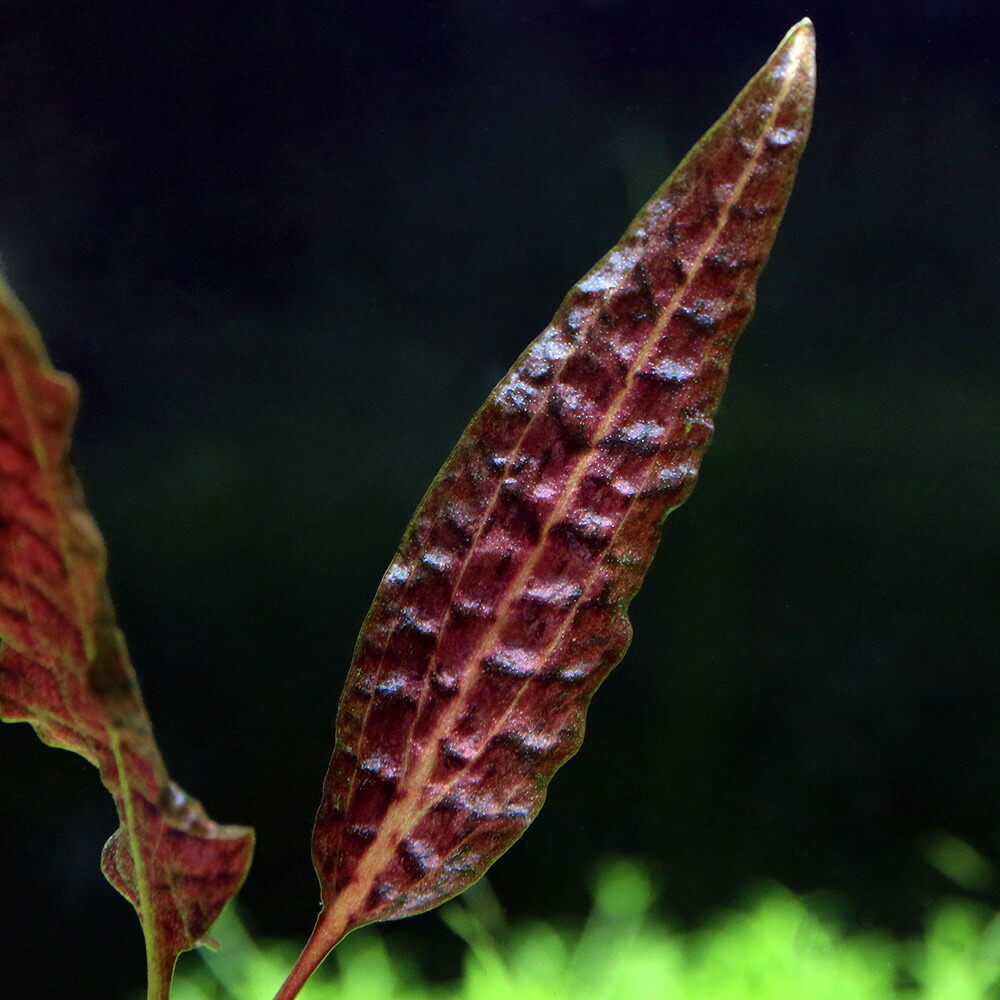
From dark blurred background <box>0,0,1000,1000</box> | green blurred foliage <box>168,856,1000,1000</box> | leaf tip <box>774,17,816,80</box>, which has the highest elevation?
leaf tip <box>774,17,816,80</box>

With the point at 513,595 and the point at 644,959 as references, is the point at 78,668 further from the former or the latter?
the point at 644,959

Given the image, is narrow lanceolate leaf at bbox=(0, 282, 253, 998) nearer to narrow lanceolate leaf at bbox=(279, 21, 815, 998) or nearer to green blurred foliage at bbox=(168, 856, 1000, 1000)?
narrow lanceolate leaf at bbox=(279, 21, 815, 998)

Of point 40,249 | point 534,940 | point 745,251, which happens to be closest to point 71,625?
point 745,251

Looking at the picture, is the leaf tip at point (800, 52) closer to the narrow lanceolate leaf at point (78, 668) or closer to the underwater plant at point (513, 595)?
the underwater plant at point (513, 595)

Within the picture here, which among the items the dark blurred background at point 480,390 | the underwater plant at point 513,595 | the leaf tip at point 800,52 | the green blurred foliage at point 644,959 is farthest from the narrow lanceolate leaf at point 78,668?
the green blurred foliage at point 644,959

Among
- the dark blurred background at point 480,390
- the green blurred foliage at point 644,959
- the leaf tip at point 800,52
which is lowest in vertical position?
the green blurred foliage at point 644,959

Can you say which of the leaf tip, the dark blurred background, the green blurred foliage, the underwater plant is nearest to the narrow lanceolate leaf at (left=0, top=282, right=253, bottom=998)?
the underwater plant
